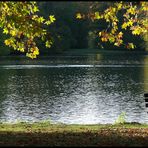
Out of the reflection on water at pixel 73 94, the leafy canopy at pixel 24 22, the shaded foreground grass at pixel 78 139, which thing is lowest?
the reflection on water at pixel 73 94

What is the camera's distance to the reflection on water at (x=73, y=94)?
4491 cm

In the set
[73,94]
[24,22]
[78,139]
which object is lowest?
[73,94]

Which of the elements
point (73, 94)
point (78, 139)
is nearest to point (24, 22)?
point (78, 139)

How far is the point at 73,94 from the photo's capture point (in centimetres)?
6216

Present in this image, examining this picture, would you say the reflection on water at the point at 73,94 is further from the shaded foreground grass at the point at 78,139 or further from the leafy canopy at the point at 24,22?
the leafy canopy at the point at 24,22

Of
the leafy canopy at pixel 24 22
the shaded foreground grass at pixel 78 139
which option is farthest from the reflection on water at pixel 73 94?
the leafy canopy at pixel 24 22

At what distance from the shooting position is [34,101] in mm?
55781

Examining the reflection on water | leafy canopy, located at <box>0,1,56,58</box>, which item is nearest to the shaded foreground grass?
leafy canopy, located at <box>0,1,56,58</box>

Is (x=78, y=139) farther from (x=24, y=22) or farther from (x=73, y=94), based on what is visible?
(x=73, y=94)

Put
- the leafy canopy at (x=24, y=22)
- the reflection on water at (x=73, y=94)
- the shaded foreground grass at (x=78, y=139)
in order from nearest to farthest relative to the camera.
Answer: the leafy canopy at (x=24, y=22)
the shaded foreground grass at (x=78, y=139)
the reflection on water at (x=73, y=94)

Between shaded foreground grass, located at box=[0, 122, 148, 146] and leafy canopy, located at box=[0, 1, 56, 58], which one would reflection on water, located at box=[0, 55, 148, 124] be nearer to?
shaded foreground grass, located at box=[0, 122, 148, 146]

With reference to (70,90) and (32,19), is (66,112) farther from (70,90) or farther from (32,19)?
(32,19)

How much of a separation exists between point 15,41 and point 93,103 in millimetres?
→ 37921

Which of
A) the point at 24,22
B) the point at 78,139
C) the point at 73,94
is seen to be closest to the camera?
the point at 24,22
